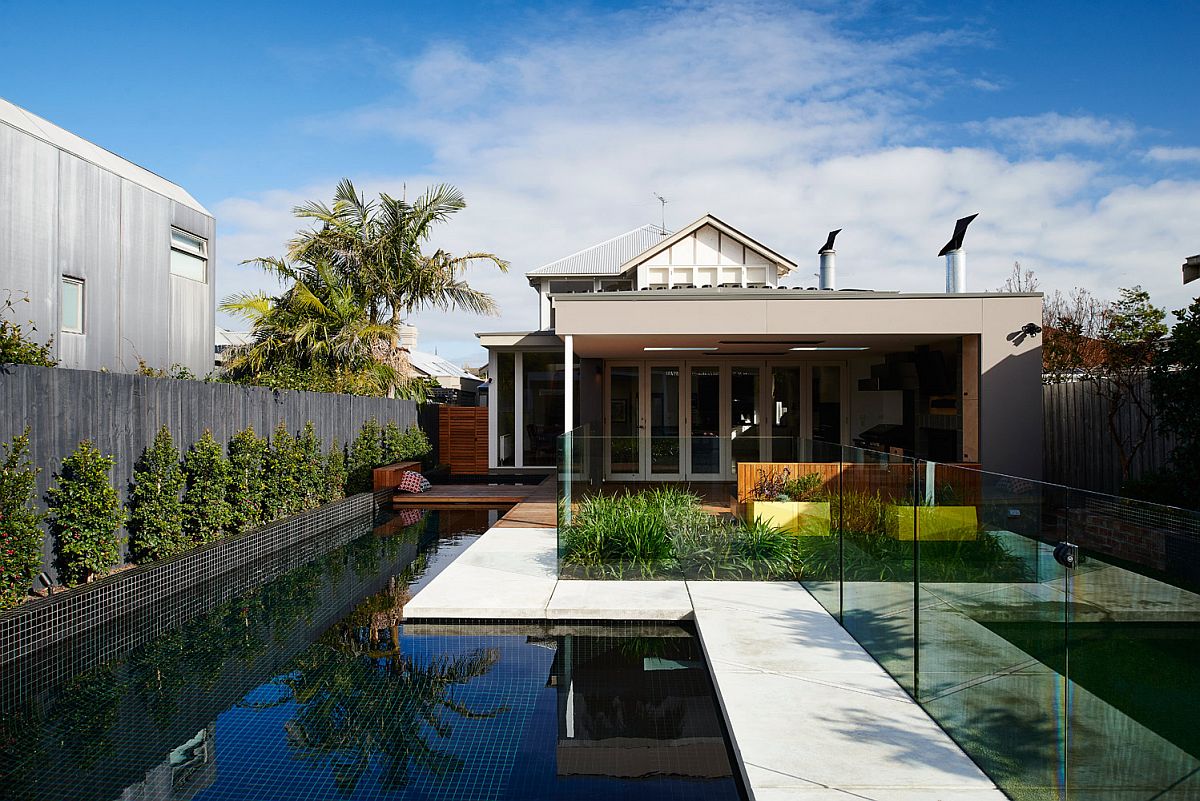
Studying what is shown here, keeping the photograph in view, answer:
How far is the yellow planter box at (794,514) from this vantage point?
694cm

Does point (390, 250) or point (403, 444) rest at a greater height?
point (390, 250)

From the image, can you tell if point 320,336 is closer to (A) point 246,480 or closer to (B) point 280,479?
(B) point 280,479

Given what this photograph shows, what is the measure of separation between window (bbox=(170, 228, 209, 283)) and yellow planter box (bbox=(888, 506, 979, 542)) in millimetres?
16744

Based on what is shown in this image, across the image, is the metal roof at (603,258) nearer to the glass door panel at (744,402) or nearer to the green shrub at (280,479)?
the glass door panel at (744,402)

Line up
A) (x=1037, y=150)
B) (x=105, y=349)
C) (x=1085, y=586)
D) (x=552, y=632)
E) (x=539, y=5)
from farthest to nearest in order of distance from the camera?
(x=1037, y=150)
(x=105, y=349)
(x=539, y=5)
(x=552, y=632)
(x=1085, y=586)

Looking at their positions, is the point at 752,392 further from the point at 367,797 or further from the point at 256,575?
the point at 367,797

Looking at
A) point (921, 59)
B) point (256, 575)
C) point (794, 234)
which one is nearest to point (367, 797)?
point (256, 575)

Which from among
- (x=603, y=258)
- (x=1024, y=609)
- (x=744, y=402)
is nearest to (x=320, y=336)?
(x=744, y=402)

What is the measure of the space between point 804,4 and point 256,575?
35.0 feet

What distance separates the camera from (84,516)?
20.6 feet

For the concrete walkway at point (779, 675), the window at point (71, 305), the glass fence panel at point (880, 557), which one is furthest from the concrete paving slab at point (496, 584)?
the window at point (71, 305)

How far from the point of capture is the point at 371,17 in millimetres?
12414

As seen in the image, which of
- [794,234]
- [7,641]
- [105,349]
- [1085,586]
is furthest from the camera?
[794,234]

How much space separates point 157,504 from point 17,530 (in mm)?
1871
